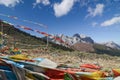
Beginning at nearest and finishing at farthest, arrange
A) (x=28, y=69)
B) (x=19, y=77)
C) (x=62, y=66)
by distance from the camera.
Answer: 1. (x=19, y=77)
2. (x=28, y=69)
3. (x=62, y=66)

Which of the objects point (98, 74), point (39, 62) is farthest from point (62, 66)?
point (98, 74)

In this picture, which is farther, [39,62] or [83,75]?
[39,62]

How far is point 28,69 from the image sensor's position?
242 inches

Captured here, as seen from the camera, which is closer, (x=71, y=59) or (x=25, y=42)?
(x=71, y=59)

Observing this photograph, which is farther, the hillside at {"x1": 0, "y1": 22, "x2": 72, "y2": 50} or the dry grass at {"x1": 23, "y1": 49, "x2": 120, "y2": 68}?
the hillside at {"x1": 0, "y1": 22, "x2": 72, "y2": 50}

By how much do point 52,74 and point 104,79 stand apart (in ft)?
3.88

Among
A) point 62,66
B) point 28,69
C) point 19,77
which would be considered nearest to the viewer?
point 19,77

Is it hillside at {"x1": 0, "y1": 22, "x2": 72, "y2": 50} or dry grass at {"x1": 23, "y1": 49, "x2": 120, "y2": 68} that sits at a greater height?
hillside at {"x1": 0, "y1": 22, "x2": 72, "y2": 50}

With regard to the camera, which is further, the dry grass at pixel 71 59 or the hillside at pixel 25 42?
the hillside at pixel 25 42

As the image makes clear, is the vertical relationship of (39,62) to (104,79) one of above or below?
above

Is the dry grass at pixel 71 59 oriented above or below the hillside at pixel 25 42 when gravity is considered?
below

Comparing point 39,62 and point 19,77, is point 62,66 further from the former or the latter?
point 19,77

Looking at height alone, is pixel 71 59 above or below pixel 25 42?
below

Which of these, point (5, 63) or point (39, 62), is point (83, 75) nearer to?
point (39, 62)
